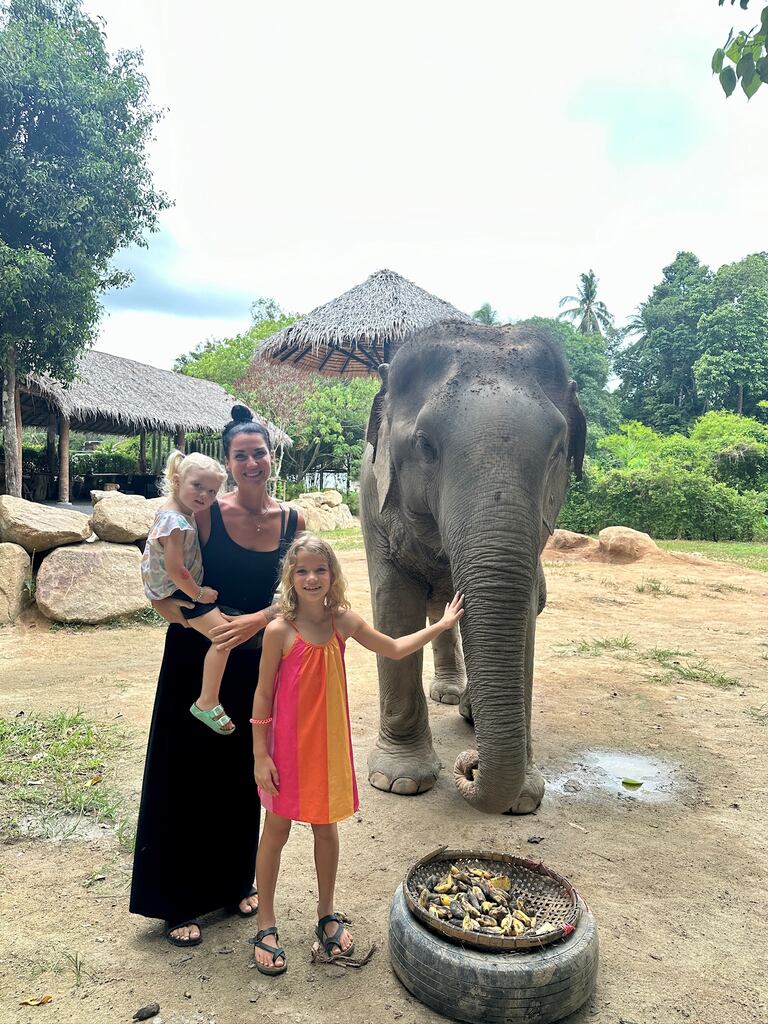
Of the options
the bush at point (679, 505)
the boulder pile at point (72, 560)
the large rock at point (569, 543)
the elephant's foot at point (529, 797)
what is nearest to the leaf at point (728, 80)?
the elephant's foot at point (529, 797)

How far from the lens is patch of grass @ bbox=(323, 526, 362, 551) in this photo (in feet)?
57.3

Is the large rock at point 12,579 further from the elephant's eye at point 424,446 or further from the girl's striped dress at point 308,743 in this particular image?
the girl's striped dress at point 308,743

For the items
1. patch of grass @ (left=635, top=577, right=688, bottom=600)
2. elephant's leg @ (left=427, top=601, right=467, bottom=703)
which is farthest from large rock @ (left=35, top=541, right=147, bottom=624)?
patch of grass @ (left=635, top=577, right=688, bottom=600)

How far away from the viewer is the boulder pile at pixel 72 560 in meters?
8.45

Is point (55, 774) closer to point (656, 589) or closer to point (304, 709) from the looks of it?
point (304, 709)

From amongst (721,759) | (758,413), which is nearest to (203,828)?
(721,759)

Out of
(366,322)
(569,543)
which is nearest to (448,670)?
(366,322)

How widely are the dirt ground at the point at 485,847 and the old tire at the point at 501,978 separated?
122mm

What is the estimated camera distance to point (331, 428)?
30.6 metres

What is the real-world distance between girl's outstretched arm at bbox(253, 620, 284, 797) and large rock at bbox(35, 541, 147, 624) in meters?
6.76

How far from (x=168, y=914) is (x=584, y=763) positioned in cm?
297

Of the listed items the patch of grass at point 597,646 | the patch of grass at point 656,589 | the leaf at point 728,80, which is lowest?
the patch of grass at point 597,646

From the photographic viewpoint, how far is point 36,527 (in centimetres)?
886

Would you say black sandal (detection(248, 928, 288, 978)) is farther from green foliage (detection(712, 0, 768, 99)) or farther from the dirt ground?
green foliage (detection(712, 0, 768, 99))
